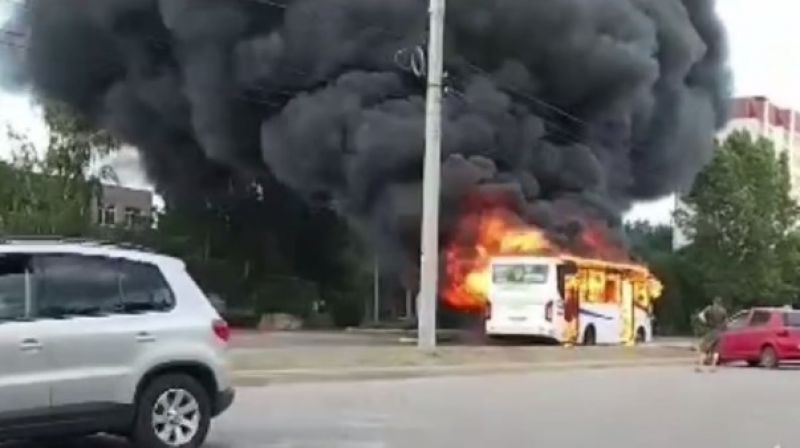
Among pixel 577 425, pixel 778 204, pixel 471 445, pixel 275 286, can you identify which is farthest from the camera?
pixel 778 204

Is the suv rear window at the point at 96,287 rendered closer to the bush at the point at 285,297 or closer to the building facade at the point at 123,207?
the building facade at the point at 123,207

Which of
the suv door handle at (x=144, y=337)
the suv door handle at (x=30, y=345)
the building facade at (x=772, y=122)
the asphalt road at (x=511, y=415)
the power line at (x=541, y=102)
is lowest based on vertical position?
the asphalt road at (x=511, y=415)

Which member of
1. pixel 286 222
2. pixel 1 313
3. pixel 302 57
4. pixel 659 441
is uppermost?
pixel 302 57

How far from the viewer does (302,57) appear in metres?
49.3

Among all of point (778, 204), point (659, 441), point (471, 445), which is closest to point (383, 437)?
point (471, 445)

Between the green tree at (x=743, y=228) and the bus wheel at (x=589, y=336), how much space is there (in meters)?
28.7

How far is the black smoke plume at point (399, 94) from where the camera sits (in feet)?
151

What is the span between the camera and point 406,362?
2319cm

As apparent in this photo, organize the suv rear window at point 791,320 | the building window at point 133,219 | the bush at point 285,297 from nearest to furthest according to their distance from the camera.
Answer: the suv rear window at point 791,320
the bush at point 285,297
the building window at point 133,219

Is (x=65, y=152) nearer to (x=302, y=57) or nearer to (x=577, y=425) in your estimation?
(x=302, y=57)

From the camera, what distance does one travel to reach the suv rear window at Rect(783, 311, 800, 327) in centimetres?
2956

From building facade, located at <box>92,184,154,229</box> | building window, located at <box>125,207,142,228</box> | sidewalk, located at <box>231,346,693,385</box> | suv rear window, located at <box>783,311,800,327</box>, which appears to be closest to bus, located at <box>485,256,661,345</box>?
sidewalk, located at <box>231,346,693,385</box>

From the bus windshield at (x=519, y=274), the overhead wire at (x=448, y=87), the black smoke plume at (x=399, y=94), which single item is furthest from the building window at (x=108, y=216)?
the bus windshield at (x=519, y=274)

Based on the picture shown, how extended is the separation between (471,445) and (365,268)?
164ft
